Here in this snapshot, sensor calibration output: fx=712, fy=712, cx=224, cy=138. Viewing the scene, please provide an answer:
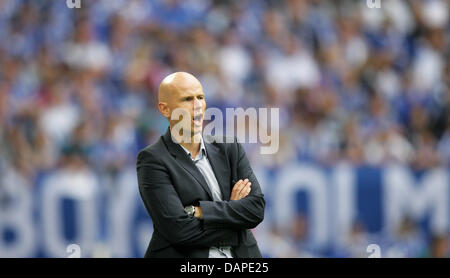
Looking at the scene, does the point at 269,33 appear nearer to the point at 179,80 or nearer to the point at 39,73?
the point at 39,73

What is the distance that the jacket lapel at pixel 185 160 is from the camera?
3.58 meters

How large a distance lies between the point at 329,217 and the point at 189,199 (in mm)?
4259

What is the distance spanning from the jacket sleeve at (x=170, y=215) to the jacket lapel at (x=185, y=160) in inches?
3.9

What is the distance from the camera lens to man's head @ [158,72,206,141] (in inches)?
140

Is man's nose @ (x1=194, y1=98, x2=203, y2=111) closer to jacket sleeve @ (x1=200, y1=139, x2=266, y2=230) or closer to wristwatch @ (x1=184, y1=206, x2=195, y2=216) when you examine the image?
jacket sleeve @ (x1=200, y1=139, x2=266, y2=230)

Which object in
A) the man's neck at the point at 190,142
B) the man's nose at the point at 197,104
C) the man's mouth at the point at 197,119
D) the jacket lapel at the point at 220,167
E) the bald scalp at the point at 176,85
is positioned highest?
the bald scalp at the point at 176,85

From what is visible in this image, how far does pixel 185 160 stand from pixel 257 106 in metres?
4.96

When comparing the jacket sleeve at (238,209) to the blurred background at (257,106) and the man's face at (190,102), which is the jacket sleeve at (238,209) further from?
the blurred background at (257,106)

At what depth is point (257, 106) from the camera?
850cm

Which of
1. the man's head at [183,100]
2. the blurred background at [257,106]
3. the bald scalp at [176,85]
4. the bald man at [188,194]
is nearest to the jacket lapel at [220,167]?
the bald man at [188,194]

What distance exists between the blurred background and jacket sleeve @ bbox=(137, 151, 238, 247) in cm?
372

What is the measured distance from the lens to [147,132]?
26.7ft

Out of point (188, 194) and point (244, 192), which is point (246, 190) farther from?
point (188, 194)

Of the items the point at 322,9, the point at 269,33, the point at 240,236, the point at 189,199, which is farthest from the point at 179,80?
the point at 322,9
